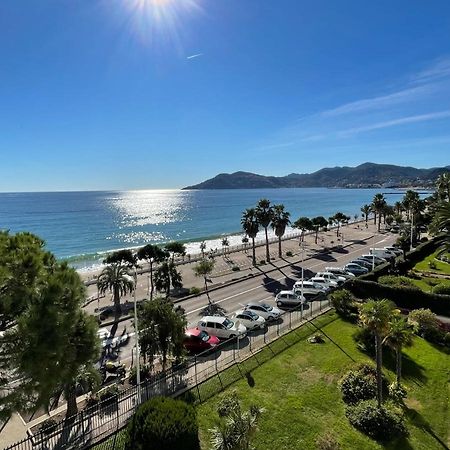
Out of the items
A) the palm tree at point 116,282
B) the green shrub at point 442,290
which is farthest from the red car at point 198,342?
the green shrub at point 442,290

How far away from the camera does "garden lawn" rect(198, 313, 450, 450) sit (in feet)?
47.9

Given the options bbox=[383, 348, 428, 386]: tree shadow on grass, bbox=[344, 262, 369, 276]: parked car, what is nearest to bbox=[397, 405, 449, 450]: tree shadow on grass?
bbox=[383, 348, 428, 386]: tree shadow on grass

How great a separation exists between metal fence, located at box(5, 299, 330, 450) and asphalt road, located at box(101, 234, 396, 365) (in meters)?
5.07

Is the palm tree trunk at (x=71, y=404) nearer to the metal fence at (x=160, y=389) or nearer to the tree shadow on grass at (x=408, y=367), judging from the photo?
the metal fence at (x=160, y=389)

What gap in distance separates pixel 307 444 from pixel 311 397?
311 cm

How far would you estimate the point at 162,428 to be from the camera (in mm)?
12328

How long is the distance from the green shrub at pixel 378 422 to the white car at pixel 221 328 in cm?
897

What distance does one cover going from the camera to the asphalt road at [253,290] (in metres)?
28.2

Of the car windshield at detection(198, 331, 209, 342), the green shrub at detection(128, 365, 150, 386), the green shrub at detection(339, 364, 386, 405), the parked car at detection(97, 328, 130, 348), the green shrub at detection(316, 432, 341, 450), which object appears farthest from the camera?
the parked car at detection(97, 328, 130, 348)

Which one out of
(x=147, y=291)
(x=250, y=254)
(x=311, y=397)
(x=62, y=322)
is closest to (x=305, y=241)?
(x=250, y=254)

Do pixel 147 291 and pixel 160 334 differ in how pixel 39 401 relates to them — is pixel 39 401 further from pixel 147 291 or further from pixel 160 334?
pixel 147 291

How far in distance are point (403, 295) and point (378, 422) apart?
55.9 feet

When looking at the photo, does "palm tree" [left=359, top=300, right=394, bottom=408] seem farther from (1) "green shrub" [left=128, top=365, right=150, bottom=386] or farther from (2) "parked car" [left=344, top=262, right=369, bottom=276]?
(2) "parked car" [left=344, top=262, right=369, bottom=276]

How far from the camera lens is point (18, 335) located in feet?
30.1
